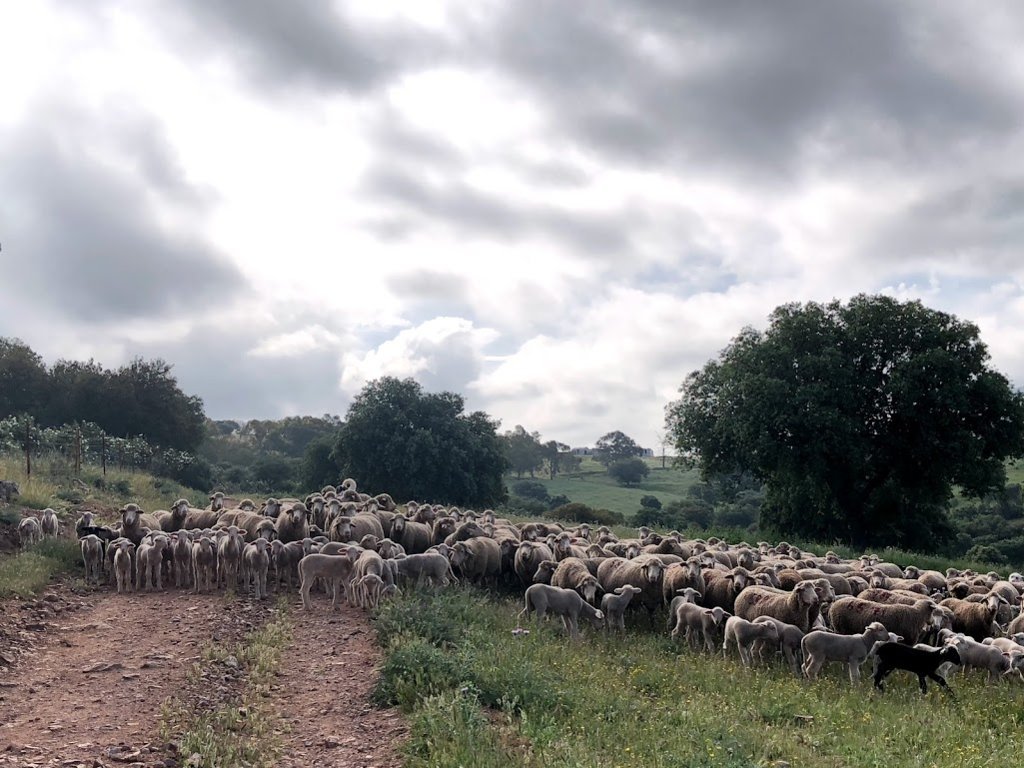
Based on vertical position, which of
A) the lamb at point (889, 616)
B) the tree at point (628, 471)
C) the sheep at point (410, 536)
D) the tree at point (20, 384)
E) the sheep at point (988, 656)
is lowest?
the sheep at point (988, 656)

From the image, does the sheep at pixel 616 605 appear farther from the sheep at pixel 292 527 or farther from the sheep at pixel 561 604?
the sheep at pixel 292 527

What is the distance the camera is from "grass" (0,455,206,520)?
79.5 feet

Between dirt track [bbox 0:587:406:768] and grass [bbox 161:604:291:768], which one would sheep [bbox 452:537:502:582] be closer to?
dirt track [bbox 0:587:406:768]

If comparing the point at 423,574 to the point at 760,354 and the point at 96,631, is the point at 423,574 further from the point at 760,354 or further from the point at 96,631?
the point at 760,354

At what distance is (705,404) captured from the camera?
40438 mm

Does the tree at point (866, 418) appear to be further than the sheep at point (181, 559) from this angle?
Yes

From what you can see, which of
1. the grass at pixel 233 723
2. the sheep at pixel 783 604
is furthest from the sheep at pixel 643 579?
the grass at pixel 233 723

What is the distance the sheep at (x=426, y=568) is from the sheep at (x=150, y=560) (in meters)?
4.65

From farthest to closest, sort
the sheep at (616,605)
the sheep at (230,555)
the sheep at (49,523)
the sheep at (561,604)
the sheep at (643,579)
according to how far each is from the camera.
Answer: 1. the sheep at (49,523)
2. the sheep at (230,555)
3. the sheep at (643,579)
4. the sheep at (616,605)
5. the sheep at (561,604)

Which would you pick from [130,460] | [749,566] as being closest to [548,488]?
[130,460]

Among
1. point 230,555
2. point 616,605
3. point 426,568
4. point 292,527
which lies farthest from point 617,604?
point 292,527

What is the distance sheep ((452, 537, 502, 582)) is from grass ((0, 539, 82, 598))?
300 inches

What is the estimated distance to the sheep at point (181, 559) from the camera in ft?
56.7

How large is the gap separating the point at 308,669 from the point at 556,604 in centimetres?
477
